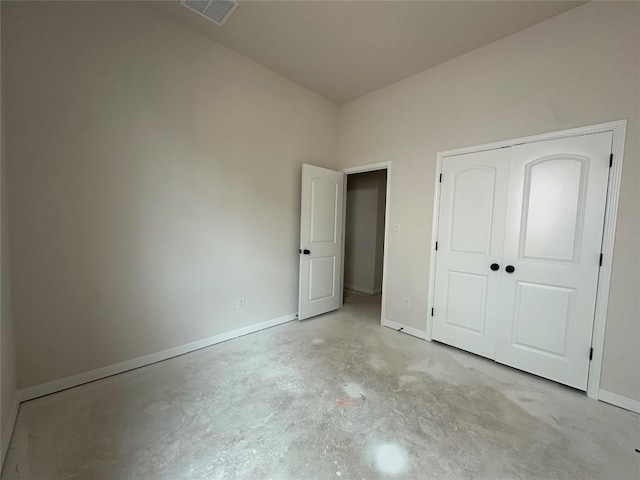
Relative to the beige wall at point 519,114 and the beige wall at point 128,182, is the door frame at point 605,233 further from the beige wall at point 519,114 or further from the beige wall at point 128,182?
the beige wall at point 128,182

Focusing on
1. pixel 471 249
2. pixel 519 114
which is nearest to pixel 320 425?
pixel 471 249

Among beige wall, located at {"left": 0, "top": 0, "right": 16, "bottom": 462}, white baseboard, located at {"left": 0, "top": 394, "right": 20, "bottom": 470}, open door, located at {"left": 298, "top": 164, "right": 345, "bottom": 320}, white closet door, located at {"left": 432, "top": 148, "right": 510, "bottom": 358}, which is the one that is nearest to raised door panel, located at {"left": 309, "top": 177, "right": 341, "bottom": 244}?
open door, located at {"left": 298, "top": 164, "right": 345, "bottom": 320}

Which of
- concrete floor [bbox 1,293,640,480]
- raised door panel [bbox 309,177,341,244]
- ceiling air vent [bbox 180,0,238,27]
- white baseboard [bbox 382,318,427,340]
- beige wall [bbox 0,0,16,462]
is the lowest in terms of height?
concrete floor [bbox 1,293,640,480]

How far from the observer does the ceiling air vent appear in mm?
2018

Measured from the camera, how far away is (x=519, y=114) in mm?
2232

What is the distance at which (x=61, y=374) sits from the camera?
73.7 inches

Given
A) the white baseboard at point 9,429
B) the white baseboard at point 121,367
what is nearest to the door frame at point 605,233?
the white baseboard at point 121,367

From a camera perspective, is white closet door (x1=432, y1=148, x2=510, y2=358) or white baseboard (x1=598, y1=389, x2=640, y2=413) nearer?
white baseboard (x1=598, y1=389, x2=640, y2=413)

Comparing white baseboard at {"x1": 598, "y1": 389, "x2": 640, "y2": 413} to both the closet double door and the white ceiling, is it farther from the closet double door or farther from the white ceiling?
the white ceiling

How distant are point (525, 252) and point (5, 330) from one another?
146 inches

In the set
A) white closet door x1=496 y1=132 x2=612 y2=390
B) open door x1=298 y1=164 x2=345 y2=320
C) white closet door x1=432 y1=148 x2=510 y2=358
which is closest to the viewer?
white closet door x1=496 y1=132 x2=612 y2=390

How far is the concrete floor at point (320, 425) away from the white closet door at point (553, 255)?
270 millimetres

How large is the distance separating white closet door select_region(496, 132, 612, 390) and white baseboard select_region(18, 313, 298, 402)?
2597 mm

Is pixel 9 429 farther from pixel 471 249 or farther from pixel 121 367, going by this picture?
pixel 471 249
